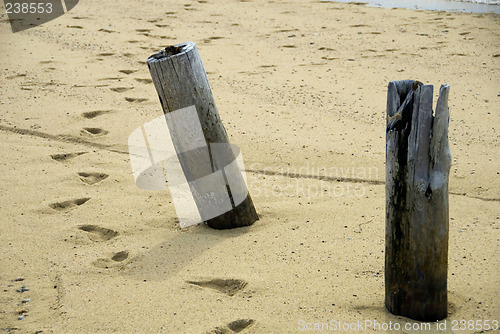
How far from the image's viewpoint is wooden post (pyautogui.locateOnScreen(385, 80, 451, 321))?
8.50 feet

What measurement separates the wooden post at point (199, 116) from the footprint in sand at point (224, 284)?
655 mm

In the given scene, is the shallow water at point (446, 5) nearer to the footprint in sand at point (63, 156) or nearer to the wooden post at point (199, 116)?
the footprint in sand at point (63, 156)

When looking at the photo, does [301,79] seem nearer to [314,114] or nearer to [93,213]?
[314,114]

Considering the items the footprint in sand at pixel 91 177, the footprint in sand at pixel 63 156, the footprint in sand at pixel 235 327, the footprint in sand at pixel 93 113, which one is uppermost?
the footprint in sand at pixel 93 113

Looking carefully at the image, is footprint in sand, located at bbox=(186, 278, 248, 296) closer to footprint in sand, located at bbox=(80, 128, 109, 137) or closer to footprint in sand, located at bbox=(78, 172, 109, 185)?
footprint in sand, located at bbox=(78, 172, 109, 185)

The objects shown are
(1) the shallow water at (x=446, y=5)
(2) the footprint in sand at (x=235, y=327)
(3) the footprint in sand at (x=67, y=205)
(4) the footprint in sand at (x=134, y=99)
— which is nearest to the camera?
(2) the footprint in sand at (x=235, y=327)

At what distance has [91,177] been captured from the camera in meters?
4.73

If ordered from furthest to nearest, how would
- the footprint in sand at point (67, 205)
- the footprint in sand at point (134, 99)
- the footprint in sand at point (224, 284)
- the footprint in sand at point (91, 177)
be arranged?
the footprint in sand at point (134, 99), the footprint in sand at point (91, 177), the footprint in sand at point (67, 205), the footprint in sand at point (224, 284)

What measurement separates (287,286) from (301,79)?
13.6 feet

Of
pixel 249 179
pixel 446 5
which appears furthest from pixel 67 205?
pixel 446 5

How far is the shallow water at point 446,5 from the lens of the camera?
1056 cm

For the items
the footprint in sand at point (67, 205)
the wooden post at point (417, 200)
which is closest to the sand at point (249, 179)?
the footprint in sand at point (67, 205)

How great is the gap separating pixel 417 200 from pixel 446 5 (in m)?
9.47

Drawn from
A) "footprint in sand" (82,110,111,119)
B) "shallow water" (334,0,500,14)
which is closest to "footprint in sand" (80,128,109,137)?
"footprint in sand" (82,110,111,119)
